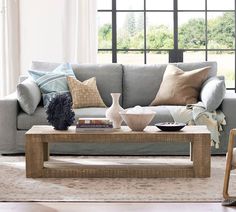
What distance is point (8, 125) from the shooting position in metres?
6.15

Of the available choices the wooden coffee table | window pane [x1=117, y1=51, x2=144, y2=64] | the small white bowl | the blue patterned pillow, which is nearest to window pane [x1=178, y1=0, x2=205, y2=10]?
window pane [x1=117, y1=51, x2=144, y2=64]

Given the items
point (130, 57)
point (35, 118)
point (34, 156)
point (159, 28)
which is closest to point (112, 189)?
point (34, 156)

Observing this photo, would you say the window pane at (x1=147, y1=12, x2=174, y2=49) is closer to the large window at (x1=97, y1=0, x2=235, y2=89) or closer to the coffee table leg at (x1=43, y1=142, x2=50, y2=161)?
the large window at (x1=97, y1=0, x2=235, y2=89)

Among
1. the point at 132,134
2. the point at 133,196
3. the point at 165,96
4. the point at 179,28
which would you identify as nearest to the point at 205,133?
the point at 132,134

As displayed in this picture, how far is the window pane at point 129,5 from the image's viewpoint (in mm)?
8180

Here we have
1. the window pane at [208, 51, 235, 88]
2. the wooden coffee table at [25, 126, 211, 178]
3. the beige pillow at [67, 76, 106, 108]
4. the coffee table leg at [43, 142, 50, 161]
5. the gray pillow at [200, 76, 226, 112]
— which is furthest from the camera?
the window pane at [208, 51, 235, 88]

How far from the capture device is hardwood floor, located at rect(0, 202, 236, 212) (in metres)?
4.13

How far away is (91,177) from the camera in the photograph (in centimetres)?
511

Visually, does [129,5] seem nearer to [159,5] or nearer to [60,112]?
[159,5]

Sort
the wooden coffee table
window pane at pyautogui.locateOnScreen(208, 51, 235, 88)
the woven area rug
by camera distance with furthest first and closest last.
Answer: window pane at pyautogui.locateOnScreen(208, 51, 235, 88), the wooden coffee table, the woven area rug

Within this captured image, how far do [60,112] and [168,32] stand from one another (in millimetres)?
3332

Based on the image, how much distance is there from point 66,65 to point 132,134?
2084 millimetres

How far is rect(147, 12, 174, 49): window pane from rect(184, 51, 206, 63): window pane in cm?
22

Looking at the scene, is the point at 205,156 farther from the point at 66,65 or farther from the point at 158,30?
the point at 158,30
